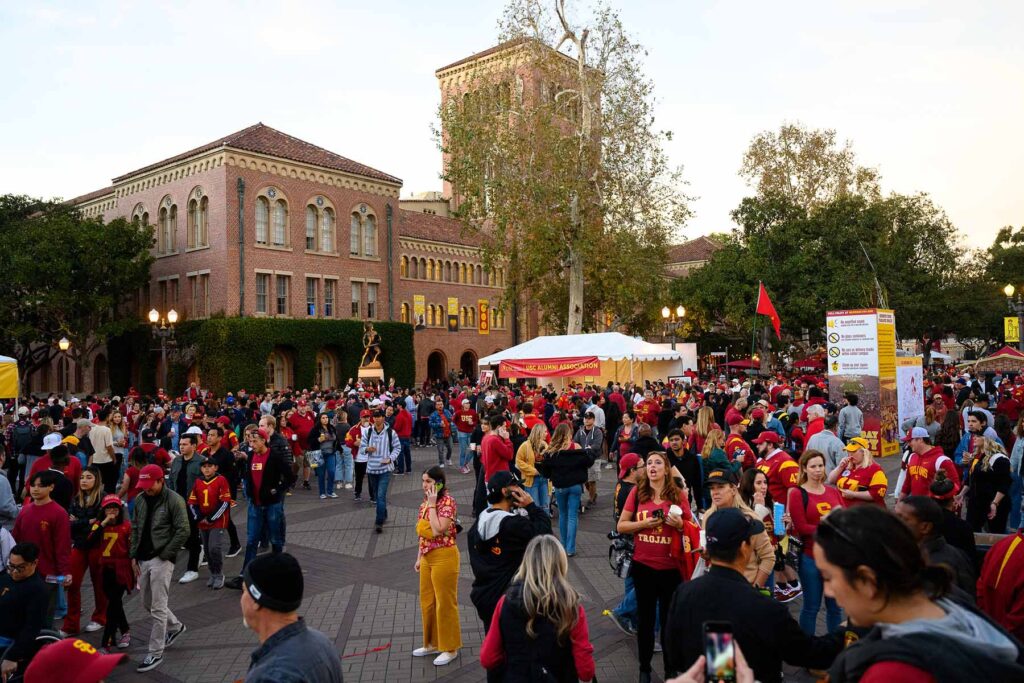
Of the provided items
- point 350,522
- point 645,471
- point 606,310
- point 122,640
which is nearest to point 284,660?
point 645,471

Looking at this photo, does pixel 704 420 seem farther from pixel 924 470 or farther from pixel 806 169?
pixel 806 169

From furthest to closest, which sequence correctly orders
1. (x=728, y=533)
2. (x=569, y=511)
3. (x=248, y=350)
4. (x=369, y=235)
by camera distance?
(x=369, y=235) < (x=248, y=350) < (x=569, y=511) < (x=728, y=533)

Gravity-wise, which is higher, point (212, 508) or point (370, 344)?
point (370, 344)

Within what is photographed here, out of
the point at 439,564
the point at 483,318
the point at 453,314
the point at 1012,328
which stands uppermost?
the point at 453,314

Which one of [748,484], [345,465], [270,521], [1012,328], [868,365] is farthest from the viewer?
[1012,328]

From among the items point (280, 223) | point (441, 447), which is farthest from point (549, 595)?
point (280, 223)

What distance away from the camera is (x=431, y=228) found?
164ft

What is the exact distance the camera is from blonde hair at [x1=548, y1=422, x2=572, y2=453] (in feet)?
30.9

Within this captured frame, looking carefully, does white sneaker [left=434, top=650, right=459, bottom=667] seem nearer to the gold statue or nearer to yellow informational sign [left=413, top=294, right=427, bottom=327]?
the gold statue

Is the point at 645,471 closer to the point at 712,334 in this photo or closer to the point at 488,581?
the point at 488,581

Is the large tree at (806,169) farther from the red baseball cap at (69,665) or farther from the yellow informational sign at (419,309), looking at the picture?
the red baseball cap at (69,665)

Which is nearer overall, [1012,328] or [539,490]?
[539,490]

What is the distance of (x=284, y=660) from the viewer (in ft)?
8.97

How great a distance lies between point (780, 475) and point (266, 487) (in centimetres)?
606
